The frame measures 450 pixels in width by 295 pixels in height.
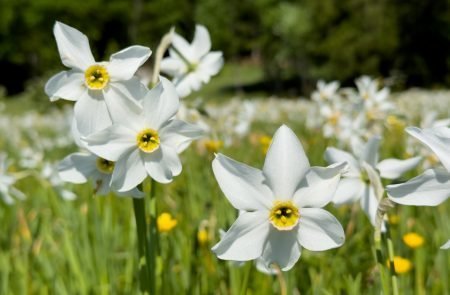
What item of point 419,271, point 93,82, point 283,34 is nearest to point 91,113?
point 93,82

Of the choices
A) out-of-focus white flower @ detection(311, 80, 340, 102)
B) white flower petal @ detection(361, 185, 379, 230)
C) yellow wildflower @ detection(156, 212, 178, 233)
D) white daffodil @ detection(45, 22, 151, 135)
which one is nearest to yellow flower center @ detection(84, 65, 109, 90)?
white daffodil @ detection(45, 22, 151, 135)

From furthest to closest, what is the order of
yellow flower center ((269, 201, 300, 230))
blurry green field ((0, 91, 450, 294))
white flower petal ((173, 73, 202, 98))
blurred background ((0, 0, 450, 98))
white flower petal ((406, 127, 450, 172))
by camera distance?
blurred background ((0, 0, 450, 98)), blurry green field ((0, 91, 450, 294)), white flower petal ((173, 73, 202, 98)), yellow flower center ((269, 201, 300, 230)), white flower petal ((406, 127, 450, 172))

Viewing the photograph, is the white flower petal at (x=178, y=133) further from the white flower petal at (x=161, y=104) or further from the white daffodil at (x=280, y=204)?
the white daffodil at (x=280, y=204)

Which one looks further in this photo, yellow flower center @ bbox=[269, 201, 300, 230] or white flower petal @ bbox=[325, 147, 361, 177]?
white flower petal @ bbox=[325, 147, 361, 177]

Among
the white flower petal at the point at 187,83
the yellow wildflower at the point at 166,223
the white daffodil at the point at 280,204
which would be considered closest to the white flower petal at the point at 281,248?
the white daffodil at the point at 280,204

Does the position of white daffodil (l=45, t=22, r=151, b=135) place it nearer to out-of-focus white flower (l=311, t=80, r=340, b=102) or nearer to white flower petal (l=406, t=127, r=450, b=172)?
white flower petal (l=406, t=127, r=450, b=172)

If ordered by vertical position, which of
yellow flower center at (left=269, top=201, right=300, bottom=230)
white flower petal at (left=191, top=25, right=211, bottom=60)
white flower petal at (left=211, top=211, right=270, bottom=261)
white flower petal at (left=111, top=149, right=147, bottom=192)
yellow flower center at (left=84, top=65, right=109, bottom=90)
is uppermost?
white flower petal at (left=191, top=25, right=211, bottom=60)

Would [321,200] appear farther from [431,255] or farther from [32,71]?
[32,71]
